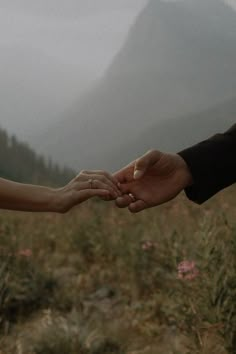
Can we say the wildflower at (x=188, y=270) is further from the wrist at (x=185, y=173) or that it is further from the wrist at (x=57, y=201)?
the wrist at (x=57, y=201)

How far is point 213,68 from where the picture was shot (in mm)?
59219

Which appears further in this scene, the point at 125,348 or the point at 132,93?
the point at 132,93

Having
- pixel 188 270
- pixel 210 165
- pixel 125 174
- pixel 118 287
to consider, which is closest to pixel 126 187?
pixel 125 174

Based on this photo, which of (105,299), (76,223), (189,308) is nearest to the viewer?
(189,308)

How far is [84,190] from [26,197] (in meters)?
0.14

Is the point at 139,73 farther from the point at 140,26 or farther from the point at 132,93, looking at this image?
the point at 140,26

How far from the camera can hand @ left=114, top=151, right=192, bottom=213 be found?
1805 mm

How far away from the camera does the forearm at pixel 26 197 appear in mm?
1574

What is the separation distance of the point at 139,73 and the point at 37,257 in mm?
64867

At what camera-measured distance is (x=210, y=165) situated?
1.86m

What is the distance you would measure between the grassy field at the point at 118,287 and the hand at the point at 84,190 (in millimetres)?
1223

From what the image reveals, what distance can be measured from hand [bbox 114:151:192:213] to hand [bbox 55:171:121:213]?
0.09m

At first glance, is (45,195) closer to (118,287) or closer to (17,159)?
(118,287)

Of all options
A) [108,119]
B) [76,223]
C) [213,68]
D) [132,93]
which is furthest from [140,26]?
[76,223]
